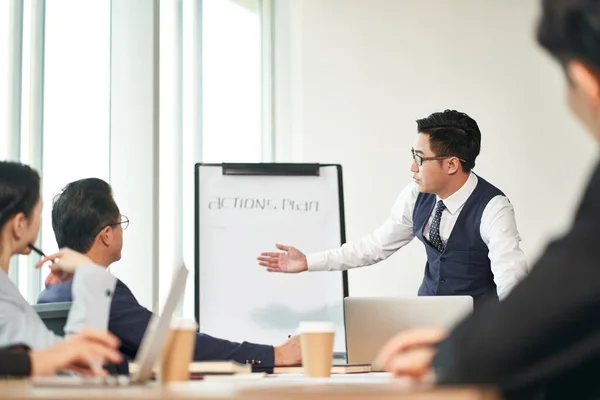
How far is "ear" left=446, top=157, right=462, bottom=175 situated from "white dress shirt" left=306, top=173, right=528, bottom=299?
0.07 meters

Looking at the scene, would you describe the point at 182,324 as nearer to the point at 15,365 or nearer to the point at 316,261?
the point at 15,365

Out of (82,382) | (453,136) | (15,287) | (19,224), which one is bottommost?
(82,382)

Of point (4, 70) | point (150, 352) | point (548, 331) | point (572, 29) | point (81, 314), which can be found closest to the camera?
point (548, 331)

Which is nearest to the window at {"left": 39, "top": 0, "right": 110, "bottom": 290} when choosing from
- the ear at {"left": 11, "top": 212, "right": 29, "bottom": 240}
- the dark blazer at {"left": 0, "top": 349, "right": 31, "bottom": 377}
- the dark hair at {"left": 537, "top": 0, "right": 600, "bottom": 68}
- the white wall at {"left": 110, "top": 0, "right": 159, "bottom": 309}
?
the white wall at {"left": 110, "top": 0, "right": 159, "bottom": 309}

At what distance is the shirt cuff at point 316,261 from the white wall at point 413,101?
114cm

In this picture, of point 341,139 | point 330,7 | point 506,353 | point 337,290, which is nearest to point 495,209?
point 337,290

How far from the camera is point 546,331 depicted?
69 cm

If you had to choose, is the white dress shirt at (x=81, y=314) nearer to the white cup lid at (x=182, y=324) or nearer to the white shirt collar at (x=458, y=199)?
the white cup lid at (x=182, y=324)

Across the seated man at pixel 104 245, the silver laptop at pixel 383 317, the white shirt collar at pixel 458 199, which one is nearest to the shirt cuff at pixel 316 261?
the white shirt collar at pixel 458 199

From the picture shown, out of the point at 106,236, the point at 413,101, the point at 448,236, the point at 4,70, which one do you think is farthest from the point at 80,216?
the point at 413,101

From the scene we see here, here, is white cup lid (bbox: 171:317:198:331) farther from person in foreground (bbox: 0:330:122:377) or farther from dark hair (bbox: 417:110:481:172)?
dark hair (bbox: 417:110:481:172)

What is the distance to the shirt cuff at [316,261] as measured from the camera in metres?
3.37

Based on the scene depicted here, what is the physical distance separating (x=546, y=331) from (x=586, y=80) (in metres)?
0.28

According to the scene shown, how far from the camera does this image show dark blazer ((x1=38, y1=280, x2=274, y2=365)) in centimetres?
214
